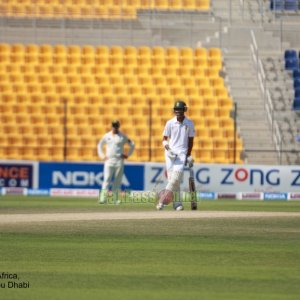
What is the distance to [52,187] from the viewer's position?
1341 inches

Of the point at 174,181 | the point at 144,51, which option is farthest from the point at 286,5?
the point at 174,181

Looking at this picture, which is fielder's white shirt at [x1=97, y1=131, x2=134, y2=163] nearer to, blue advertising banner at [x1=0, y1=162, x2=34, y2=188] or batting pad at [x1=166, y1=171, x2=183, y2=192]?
blue advertising banner at [x1=0, y1=162, x2=34, y2=188]

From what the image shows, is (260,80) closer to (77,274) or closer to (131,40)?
(131,40)

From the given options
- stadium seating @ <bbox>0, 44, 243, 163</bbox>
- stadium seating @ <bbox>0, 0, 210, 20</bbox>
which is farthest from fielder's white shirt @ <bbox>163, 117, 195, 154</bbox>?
stadium seating @ <bbox>0, 0, 210, 20</bbox>

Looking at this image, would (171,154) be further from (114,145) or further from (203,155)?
(203,155)

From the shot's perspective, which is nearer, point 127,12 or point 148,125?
point 148,125

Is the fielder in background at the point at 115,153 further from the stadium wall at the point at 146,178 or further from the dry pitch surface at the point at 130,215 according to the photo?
the dry pitch surface at the point at 130,215

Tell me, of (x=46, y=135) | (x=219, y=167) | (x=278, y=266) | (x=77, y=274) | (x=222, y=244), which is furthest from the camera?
(x=46, y=135)

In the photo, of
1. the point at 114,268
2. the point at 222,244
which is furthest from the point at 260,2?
the point at 114,268

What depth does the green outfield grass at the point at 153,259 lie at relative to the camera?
1062 cm

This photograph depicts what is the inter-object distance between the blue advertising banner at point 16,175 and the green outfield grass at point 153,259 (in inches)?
591

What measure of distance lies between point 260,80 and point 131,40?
15.7 feet

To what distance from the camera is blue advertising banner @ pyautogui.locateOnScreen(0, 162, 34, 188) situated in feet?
111

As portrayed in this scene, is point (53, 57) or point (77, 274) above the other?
point (53, 57)
